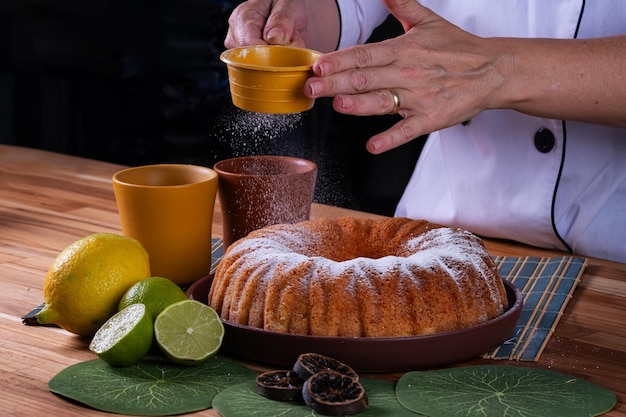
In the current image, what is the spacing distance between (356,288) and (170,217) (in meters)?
0.41

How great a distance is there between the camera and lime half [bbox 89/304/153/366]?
1227mm

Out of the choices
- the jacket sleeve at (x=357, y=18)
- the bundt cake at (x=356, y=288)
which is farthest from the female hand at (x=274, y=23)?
the bundt cake at (x=356, y=288)

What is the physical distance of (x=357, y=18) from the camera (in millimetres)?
2279

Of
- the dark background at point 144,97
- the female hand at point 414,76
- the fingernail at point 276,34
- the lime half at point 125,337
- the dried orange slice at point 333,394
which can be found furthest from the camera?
the dark background at point 144,97

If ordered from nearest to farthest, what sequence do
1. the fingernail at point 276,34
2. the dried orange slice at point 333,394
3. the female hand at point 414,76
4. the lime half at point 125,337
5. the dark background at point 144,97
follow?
the dried orange slice at point 333,394 → the lime half at point 125,337 → the female hand at point 414,76 → the fingernail at point 276,34 → the dark background at point 144,97

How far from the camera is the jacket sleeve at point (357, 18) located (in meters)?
2.24

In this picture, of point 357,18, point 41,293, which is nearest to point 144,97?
point 357,18

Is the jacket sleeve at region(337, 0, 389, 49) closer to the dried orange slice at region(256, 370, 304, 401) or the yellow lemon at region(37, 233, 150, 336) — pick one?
the yellow lemon at region(37, 233, 150, 336)

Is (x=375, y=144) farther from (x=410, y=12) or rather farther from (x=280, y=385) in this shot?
(x=280, y=385)

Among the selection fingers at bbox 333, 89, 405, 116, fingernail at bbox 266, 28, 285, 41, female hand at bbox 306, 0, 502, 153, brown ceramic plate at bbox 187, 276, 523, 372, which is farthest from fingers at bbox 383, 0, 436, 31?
brown ceramic plate at bbox 187, 276, 523, 372

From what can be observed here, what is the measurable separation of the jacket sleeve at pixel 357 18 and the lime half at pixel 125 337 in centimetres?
117

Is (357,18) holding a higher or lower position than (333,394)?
higher

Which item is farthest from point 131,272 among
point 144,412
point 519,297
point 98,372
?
point 519,297

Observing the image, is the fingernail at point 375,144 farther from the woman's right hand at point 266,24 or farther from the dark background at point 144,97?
the dark background at point 144,97
